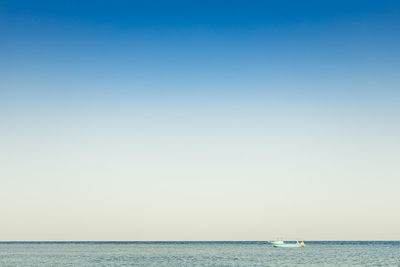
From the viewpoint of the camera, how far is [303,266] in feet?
236

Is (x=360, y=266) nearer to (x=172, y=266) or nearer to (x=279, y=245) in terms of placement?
(x=172, y=266)

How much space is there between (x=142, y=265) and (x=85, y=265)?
9.06 m

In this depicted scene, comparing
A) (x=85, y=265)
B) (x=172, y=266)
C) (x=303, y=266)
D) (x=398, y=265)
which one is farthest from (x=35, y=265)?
(x=398, y=265)

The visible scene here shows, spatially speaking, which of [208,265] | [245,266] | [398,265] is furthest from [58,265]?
[398,265]

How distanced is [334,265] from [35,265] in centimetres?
4813

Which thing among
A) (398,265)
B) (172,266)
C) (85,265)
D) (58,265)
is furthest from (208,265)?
(398,265)

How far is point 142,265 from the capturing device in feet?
249

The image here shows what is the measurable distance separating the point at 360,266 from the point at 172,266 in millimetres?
29505

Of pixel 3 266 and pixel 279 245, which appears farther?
pixel 279 245

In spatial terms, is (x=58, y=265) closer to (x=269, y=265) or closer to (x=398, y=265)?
(x=269, y=265)

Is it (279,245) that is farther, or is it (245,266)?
(279,245)

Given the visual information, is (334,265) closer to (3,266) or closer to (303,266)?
(303,266)

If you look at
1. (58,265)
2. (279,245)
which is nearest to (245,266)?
(58,265)

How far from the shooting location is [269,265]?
7325cm
